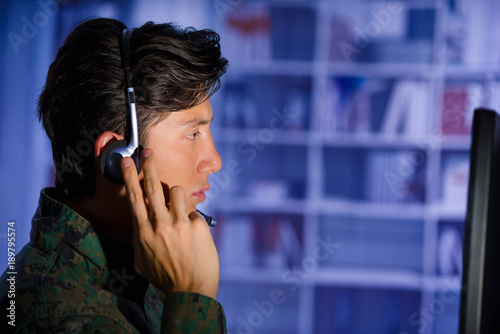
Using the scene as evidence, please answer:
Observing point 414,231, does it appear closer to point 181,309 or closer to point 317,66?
point 317,66

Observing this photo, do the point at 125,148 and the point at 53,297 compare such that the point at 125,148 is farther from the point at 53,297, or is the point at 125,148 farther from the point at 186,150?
the point at 53,297

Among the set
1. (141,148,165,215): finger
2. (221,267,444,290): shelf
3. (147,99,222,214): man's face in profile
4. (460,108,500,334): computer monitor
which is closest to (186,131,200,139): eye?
(147,99,222,214): man's face in profile

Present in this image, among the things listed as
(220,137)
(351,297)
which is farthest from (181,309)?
(351,297)

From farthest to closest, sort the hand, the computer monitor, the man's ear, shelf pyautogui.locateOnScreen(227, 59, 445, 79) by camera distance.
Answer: shelf pyautogui.locateOnScreen(227, 59, 445, 79) → the man's ear → the hand → the computer monitor

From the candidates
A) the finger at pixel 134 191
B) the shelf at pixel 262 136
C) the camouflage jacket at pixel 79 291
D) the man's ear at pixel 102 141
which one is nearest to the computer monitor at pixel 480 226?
the camouflage jacket at pixel 79 291

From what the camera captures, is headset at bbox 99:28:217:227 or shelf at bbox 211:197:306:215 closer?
headset at bbox 99:28:217:227

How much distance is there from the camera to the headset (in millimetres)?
768

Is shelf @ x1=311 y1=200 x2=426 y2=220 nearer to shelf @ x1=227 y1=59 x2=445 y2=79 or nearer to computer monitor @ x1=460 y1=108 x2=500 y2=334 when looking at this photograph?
shelf @ x1=227 y1=59 x2=445 y2=79

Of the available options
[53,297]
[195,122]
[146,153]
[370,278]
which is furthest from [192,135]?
[370,278]

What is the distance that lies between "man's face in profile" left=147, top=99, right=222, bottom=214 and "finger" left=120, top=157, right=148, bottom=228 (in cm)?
10

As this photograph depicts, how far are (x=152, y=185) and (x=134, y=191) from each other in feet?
0.10

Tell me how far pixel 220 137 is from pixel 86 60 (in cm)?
203

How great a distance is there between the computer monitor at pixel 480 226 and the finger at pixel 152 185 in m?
0.44

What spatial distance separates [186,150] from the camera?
0.87 meters
